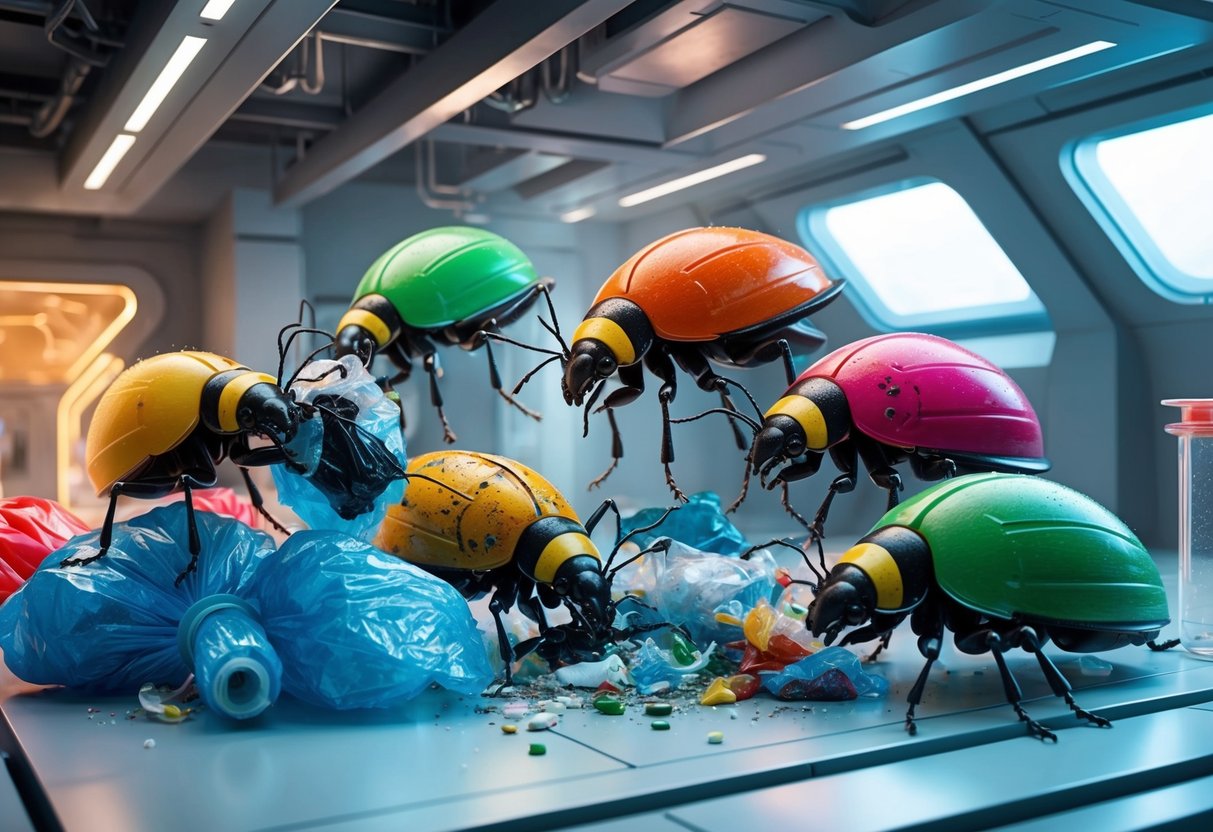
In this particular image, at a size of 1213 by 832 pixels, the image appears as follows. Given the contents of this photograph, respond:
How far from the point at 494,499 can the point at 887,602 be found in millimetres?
792

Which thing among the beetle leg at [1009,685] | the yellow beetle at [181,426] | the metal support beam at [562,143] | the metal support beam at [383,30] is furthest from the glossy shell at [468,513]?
the metal support beam at [562,143]

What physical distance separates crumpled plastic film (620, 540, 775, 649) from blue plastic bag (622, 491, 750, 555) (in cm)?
33

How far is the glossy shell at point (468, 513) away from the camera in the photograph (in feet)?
7.05

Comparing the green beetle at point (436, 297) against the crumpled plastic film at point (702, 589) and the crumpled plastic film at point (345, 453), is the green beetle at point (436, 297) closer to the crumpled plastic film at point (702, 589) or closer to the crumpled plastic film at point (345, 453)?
the crumpled plastic film at point (345, 453)

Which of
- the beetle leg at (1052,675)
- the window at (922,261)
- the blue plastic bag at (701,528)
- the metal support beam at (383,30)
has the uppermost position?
the metal support beam at (383,30)

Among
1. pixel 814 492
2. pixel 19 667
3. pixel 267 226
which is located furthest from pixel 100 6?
pixel 814 492

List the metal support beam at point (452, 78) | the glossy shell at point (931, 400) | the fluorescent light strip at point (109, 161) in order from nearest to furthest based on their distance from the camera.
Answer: the glossy shell at point (931, 400) → the metal support beam at point (452, 78) → the fluorescent light strip at point (109, 161)

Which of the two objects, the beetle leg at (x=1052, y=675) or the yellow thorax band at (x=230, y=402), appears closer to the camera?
the beetle leg at (x=1052, y=675)

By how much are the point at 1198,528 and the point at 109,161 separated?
4.40m

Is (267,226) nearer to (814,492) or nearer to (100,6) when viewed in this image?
(100,6)

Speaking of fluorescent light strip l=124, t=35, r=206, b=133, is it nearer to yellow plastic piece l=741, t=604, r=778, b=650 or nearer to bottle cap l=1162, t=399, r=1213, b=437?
Answer: yellow plastic piece l=741, t=604, r=778, b=650

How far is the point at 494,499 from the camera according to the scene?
216 centimetres

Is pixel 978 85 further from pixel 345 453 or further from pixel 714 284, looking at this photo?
pixel 345 453

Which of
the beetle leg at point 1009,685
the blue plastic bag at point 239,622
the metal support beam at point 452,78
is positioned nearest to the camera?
the beetle leg at point 1009,685
